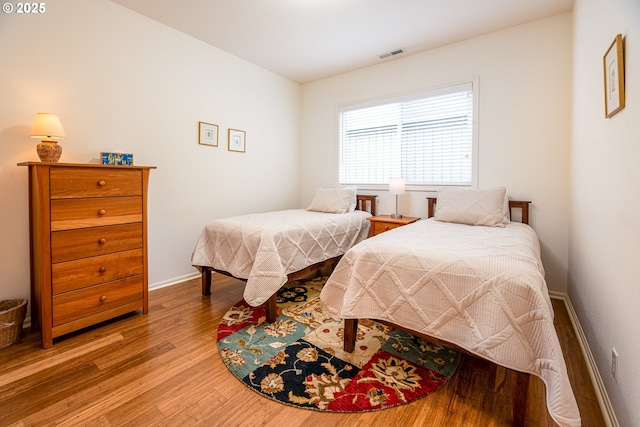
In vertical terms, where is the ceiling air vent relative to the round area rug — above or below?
above

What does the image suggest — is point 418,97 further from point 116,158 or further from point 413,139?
point 116,158

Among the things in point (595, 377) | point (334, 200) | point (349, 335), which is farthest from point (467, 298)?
point (334, 200)

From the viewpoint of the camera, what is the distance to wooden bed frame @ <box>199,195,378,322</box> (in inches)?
91.4

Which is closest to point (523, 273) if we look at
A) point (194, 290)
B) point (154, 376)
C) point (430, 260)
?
point (430, 260)

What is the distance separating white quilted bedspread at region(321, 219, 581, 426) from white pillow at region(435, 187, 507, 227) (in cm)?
66

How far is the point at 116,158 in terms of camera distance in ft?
8.55

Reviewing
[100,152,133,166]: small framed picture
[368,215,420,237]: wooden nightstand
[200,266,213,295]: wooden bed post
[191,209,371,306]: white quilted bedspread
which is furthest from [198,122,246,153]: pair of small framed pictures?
[368,215,420,237]: wooden nightstand

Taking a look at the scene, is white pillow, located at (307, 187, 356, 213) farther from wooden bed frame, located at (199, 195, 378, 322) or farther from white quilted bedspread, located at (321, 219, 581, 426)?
white quilted bedspread, located at (321, 219, 581, 426)

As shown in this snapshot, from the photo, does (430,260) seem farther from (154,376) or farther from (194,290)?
(194,290)

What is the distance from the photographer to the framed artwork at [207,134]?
3.42 metres

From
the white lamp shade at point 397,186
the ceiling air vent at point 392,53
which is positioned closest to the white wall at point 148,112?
the ceiling air vent at point 392,53

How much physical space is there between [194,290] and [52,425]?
5.63 feet

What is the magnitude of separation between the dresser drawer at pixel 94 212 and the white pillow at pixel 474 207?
2.78 m

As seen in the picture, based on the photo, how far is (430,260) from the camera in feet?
5.17
